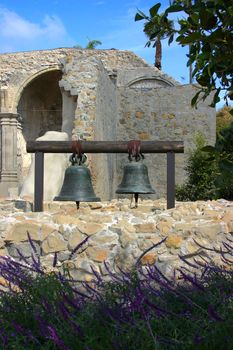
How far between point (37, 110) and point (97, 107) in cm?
786

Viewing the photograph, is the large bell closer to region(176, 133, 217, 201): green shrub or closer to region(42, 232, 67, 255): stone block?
region(42, 232, 67, 255): stone block

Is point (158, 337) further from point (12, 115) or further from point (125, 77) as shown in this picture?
point (12, 115)

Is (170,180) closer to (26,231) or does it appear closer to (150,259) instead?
(150,259)

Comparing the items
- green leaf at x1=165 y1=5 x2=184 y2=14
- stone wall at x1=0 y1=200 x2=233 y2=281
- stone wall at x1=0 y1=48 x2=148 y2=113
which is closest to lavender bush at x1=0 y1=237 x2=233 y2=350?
→ green leaf at x1=165 y1=5 x2=184 y2=14

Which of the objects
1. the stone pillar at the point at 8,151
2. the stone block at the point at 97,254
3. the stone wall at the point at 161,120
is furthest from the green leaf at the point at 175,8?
the stone pillar at the point at 8,151

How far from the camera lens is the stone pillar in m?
16.0

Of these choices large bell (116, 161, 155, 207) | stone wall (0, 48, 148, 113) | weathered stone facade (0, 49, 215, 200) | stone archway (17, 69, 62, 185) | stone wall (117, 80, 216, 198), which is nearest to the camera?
large bell (116, 161, 155, 207)

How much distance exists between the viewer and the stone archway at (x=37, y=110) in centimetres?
1704

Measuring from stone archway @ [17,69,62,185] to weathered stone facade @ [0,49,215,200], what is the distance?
3 cm

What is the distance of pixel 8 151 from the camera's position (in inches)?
638

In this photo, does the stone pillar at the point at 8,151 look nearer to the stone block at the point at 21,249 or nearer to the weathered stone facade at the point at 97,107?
the weathered stone facade at the point at 97,107

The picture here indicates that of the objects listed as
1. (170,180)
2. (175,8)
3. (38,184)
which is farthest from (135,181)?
(175,8)

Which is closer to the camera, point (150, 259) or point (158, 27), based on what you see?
point (158, 27)

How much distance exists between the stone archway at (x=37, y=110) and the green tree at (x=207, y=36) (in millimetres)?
14869
